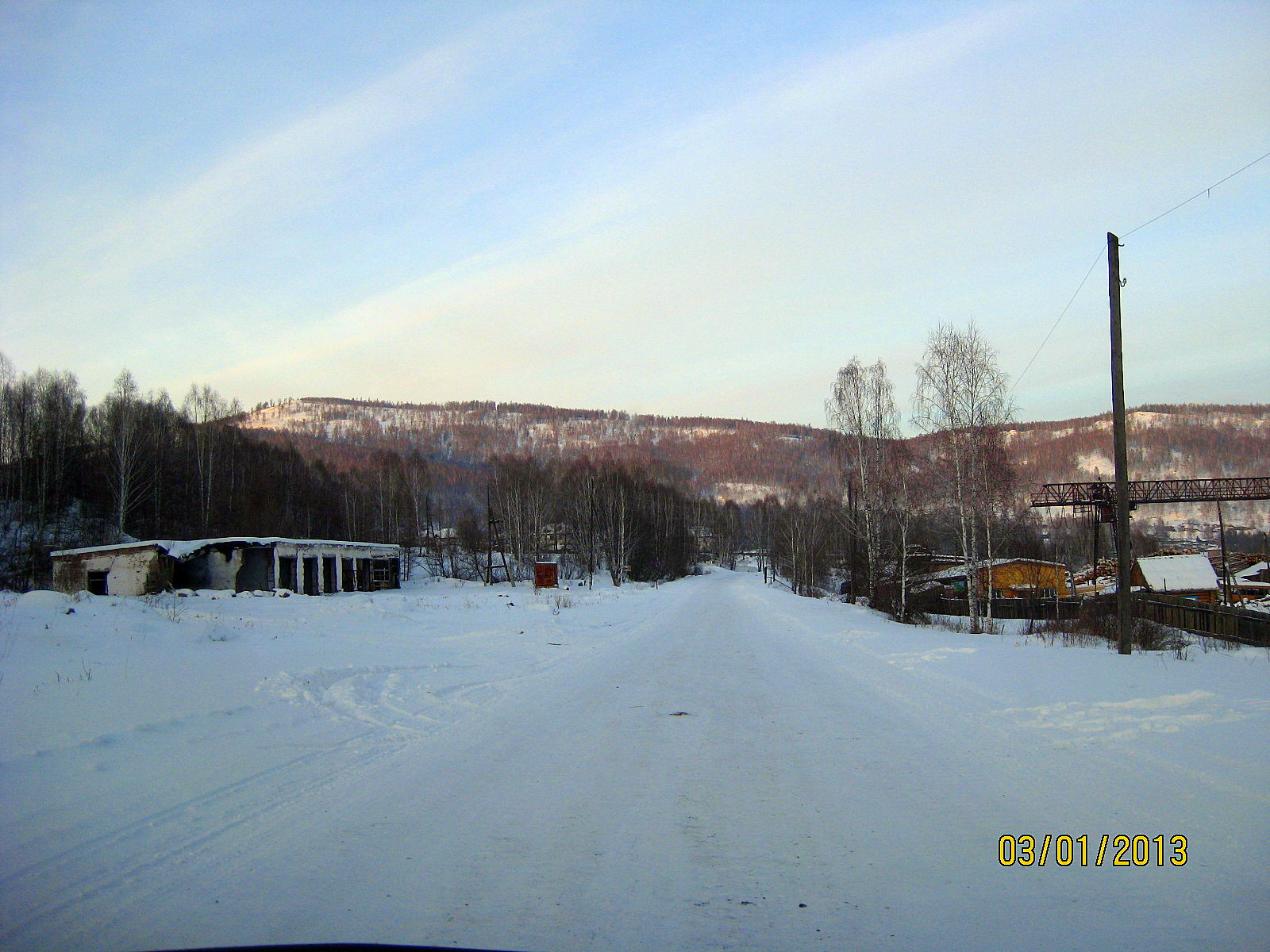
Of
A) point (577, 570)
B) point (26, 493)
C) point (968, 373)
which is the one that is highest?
point (968, 373)

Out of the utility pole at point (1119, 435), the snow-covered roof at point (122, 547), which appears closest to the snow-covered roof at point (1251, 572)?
the utility pole at point (1119, 435)

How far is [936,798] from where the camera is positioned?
5.08 meters

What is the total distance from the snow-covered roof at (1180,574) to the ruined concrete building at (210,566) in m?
49.6

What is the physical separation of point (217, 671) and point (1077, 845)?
373 inches

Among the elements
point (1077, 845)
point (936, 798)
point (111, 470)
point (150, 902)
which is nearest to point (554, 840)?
point (150, 902)

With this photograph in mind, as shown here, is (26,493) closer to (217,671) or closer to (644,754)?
(217,671)

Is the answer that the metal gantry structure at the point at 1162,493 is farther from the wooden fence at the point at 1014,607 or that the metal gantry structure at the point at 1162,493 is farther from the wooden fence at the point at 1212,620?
the wooden fence at the point at 1212,620

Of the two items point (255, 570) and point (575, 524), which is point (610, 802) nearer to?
point (255, 570)

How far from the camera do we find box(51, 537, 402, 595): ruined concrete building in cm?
3112

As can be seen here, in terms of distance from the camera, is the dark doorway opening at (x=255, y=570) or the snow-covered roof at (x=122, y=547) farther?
the dark doorway opening at (x=255, y=570)
